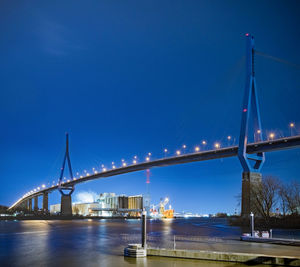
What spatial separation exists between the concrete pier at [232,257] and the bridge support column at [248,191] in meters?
30.4

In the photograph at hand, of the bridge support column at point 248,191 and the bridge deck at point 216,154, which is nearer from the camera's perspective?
the bridge support column at point 248,191

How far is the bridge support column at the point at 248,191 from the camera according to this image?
47.3 metres

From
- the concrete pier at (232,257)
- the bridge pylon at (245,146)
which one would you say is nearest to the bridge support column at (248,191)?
the bridge pylon at (245,146)

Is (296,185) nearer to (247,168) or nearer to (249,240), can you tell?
(247,168)

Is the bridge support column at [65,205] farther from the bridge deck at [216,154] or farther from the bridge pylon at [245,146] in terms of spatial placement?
the bridge pylon at [245,146]

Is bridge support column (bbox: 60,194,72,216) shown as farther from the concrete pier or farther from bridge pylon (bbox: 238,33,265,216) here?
the concrete pier

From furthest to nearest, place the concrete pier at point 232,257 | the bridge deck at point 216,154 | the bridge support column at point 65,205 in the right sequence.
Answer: the bridge support column at point 65,205, the bridge deck at point 216,154, the concrete pier at point 232,257

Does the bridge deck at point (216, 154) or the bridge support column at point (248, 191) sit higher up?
the bridge deck at point (216, 154)

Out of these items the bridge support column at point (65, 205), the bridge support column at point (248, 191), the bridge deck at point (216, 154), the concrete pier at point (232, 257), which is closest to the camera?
the concrete pier at point (232, 257)

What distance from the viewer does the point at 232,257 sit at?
1730cm

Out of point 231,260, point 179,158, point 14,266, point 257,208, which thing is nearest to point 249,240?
point 231,260

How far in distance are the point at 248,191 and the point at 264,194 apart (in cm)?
261

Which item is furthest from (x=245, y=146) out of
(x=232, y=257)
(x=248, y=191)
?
(x=232, y=257)

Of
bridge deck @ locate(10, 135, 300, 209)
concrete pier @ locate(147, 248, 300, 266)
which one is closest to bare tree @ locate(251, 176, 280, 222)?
bridge deck @ locate(10, 135, 300, 209)
